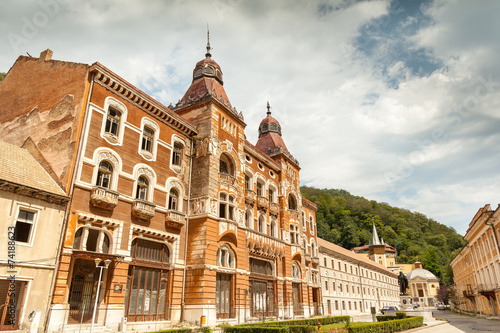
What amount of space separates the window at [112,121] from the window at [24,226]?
7.43 metres

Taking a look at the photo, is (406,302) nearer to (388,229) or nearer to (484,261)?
(484,261)

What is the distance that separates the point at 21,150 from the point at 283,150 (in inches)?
1164

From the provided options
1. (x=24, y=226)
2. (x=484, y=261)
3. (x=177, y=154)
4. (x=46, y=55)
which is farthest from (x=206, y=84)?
(x=484, y=261)

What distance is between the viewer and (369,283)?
74.4 meters

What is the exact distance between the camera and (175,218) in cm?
2606

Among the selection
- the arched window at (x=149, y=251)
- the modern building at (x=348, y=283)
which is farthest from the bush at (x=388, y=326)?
the modern building at (x=348, y=283)

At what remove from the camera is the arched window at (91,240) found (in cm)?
2002

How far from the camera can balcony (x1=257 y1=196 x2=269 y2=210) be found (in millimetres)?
36625

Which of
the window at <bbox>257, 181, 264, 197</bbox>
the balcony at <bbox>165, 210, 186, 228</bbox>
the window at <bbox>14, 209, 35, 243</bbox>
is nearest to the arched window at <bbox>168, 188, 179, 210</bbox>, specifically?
the balcony at <bbox>165, 210, 186, 228</bbox>

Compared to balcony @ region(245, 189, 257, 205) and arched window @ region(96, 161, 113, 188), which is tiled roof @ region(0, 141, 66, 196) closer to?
arched window @ region(96, 161, 113, 188)

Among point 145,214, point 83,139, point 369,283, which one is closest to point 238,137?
point 145,214

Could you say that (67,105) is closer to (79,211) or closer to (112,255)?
(79,211)

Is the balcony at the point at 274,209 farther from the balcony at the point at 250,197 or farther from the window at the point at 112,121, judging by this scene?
the window at the point at 112,121

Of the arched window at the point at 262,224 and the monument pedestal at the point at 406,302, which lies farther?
the arched window at the point at 262,224
